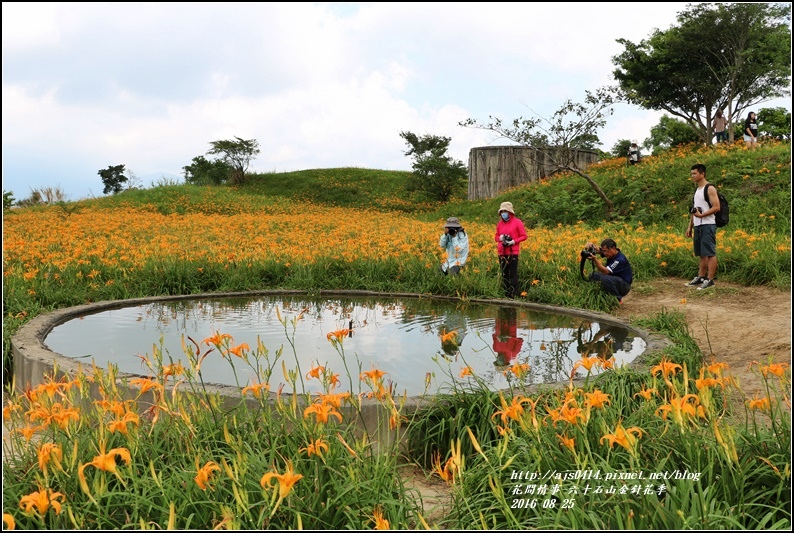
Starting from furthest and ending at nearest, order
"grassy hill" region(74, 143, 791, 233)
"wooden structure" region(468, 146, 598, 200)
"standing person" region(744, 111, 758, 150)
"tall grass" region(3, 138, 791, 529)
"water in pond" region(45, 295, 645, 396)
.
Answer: "wooden structure" region(468, 146, 598, 200) → "standing person" region(744, 111, 758, 150) → "grassy hill" region(74, 143, 791, 233) → "water in pond" region(45, 295, 645, 396) → "tall grass" region(3, 138, 791, 529)

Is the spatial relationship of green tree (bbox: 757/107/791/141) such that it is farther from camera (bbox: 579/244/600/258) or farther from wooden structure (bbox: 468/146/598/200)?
camera (bbox: 579/244/600/258)

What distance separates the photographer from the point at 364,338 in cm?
552

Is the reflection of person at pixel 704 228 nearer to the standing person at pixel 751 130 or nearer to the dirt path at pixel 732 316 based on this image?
the dirt path at pixel 732 316

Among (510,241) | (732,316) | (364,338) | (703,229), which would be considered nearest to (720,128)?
(703,229)

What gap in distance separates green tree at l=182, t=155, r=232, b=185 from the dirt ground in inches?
1017

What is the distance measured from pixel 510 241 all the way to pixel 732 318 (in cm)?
250

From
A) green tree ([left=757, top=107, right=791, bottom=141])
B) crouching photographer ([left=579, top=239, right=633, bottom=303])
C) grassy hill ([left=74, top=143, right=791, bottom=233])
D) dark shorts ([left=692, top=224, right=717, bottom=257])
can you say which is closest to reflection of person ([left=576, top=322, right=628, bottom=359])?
crouching photographer ([left=579, top=239, right=633, bottom=303])

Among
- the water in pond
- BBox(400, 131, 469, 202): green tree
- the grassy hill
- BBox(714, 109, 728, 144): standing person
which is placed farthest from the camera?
BBox(400, 131, 469, 202): green tree

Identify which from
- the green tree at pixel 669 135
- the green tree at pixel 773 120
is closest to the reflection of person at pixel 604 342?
the green tree at pixel 669 135

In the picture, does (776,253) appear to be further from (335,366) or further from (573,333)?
(335,366)

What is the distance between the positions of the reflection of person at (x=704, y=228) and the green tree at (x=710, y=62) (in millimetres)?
16419

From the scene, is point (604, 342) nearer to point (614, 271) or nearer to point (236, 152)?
point (614, 271)

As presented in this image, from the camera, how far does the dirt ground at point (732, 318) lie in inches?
206

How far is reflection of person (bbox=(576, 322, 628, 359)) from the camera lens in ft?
→ 17.1
